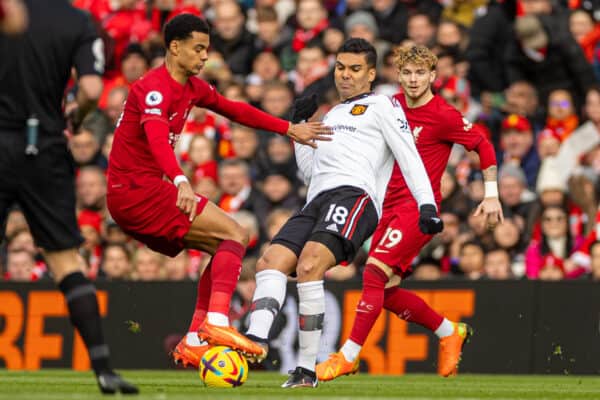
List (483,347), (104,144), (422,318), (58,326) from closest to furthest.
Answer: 1. (422,318)
2. (483,347)
3. (58,326)
4. (104,144)

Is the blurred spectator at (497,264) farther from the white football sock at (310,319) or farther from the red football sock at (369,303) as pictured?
the white football sock at (310,319)

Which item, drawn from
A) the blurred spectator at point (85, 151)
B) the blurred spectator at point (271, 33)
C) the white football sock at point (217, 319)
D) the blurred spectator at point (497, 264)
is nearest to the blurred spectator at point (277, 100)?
the blurred spectator at point (271, 33)

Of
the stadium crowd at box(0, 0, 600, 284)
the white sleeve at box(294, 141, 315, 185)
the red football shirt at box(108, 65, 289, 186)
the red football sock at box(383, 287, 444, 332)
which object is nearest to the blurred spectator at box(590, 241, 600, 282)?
the stadium crowd at box(0, 0, 600, 284)

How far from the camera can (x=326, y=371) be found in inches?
444

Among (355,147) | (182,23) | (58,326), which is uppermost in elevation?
(182,23)

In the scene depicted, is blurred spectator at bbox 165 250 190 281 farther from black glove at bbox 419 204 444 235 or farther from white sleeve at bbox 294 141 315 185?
black glove at bbox 419 204 444 235

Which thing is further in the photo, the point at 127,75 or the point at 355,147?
the point at 127,75

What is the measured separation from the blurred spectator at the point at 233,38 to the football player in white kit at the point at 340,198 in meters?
7.99

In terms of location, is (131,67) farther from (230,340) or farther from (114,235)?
(230,340)

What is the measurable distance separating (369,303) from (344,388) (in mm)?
1066

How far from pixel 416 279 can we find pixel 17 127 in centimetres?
666

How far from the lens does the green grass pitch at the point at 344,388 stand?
9225mm

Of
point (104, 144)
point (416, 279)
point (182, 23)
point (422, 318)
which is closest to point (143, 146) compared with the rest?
point (182, 23)

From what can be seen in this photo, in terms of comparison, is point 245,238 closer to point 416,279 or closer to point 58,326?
point 416,279
